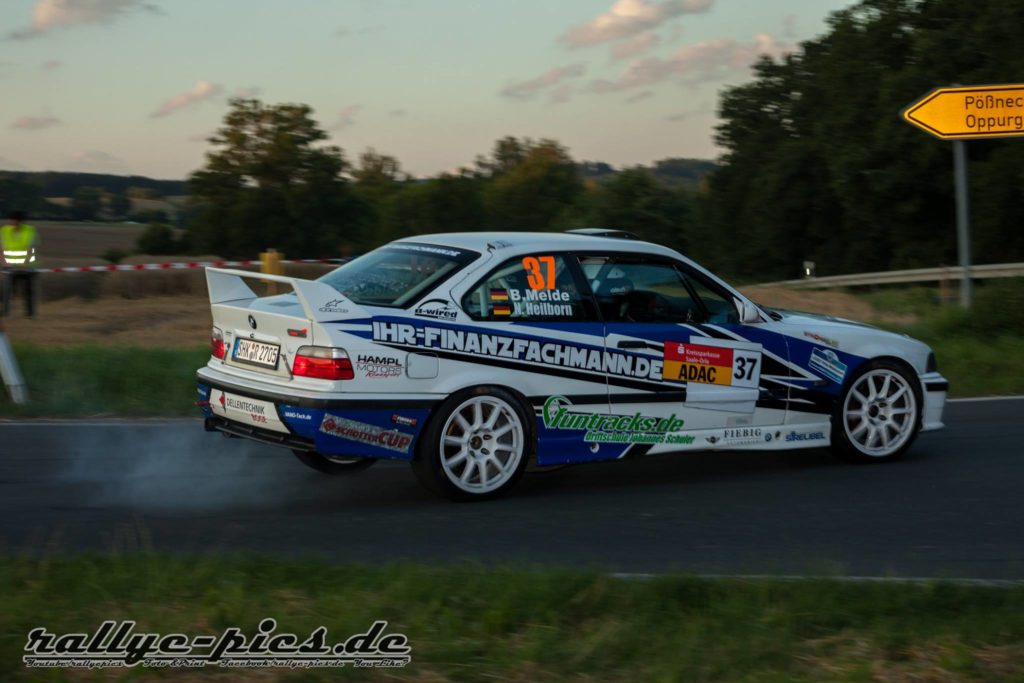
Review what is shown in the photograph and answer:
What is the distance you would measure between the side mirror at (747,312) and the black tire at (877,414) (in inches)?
33.4

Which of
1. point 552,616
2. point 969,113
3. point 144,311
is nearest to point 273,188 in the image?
point 144,311

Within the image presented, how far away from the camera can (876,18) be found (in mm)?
37188

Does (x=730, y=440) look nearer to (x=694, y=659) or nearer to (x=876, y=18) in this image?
(x=694, y=659)

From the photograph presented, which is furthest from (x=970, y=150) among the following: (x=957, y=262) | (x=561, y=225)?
(x=561, y=225)

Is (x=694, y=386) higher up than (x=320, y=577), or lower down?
higher up

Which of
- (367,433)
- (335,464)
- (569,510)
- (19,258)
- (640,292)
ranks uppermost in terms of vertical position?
(19,258)

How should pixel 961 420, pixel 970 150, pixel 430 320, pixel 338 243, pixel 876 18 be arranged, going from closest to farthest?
1. pixel 430 320
2. pixel 961 420
3. pixel 970 150
4. pixel 876 18
5. pixel 338 243

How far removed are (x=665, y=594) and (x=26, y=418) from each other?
739cm

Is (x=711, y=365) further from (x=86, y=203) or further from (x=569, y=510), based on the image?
(x=86, y=203)

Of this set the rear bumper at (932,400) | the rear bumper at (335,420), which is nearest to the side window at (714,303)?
the rear bumper at (932,400)

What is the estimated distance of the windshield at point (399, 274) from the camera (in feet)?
24.2

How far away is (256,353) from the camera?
290 inches

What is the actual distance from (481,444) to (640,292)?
1.49 m

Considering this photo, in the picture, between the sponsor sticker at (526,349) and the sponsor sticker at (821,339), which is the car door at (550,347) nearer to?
the sponsor sticker at (526,349)
